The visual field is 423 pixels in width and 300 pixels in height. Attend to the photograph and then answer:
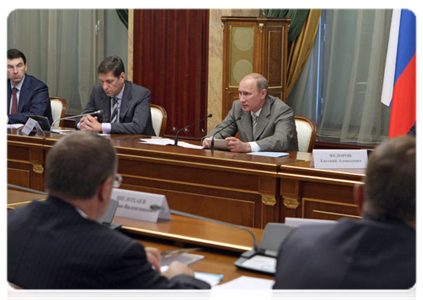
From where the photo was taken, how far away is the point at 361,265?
4.77 feet

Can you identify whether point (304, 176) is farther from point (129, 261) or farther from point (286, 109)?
point (129, 261)

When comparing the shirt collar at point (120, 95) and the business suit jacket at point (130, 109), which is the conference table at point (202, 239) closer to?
the business suit jacket at point (130, 109)

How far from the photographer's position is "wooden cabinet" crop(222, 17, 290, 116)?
6246mm

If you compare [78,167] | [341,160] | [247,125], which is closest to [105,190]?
[78,167]

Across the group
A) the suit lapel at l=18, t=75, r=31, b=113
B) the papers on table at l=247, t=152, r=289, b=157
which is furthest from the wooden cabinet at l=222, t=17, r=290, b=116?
the papers on table at l=247, t=152, r=289, b=157

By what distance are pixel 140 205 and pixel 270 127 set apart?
2418 millimetres

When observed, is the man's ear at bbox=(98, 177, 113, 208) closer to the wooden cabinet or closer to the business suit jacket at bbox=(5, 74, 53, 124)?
the business suit jacket at bbox=(5, 74, 53, 124)

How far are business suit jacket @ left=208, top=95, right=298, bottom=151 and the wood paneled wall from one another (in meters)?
1.88

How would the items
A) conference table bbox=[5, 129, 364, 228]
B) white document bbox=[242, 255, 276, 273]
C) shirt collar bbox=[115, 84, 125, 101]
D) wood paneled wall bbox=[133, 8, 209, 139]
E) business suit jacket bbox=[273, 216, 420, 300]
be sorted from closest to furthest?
1. business suit jacket bbox=[273, 216, 420, 300]
2. white document bbox=[242, 255, 276, 273]
3. conference table bbox=[5, 129, 364, 228]
4. shirt collar bbox=[115, 84, 125, 101]
5. wood paneled wall bbox=[133, 8, 209, 139]

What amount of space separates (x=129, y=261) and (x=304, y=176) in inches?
85.3

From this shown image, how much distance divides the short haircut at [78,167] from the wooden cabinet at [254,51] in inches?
181

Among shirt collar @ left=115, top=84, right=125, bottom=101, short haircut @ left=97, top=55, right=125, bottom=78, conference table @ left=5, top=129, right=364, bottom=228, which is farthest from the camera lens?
shirt collar @ left=115, top=84, right=125, bottom=101

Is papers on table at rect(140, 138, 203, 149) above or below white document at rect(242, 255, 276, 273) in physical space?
above

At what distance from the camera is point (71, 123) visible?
8.05m
